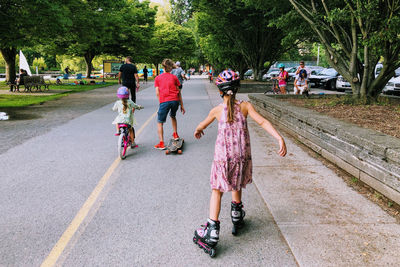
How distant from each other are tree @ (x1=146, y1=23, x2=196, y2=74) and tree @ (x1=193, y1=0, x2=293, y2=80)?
3041cm

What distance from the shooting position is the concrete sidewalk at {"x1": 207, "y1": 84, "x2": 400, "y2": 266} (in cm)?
324

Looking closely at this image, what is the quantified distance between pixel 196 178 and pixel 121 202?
143 cm

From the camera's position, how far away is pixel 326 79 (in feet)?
88.6

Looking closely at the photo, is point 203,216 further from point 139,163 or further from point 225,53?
point 225,53

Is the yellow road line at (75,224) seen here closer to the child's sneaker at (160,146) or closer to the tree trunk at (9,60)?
the child's sneaker at (160,146)

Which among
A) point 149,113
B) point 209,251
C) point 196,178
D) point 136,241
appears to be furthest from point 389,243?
point 149,113

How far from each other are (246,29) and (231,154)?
2674cm

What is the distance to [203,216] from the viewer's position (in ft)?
13.6

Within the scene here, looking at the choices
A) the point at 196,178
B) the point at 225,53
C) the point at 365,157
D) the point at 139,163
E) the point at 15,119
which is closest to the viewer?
the point at 365,157

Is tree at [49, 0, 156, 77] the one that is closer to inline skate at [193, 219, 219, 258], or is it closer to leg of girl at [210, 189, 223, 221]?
leg of girl at [210, 189, 223, 221]

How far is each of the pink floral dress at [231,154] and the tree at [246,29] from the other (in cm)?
2072

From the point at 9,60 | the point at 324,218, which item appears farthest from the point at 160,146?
the point at 9,60

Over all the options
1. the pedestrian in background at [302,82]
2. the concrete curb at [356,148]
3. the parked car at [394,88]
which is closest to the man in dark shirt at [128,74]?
the concrete curb at [356,148]

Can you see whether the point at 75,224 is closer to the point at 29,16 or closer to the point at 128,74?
the point at 128,74
